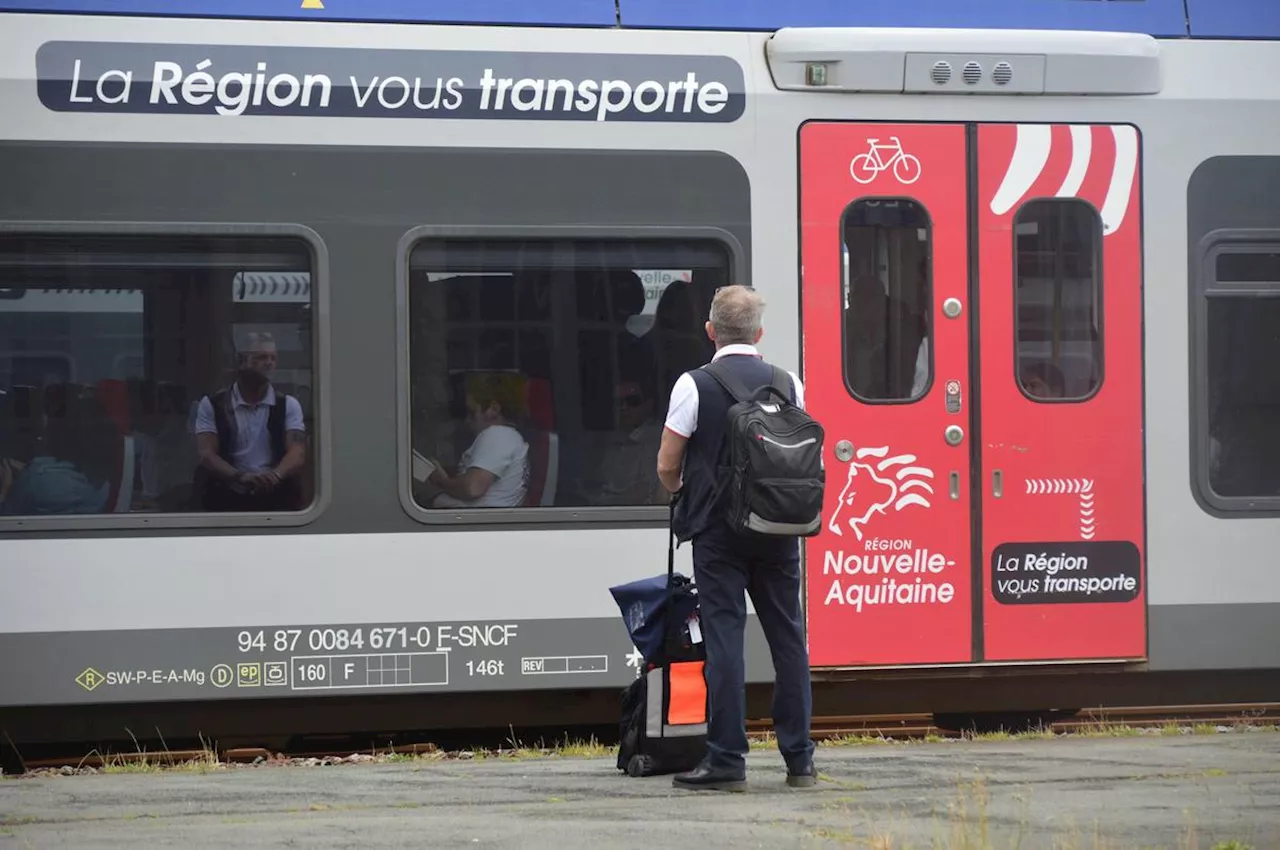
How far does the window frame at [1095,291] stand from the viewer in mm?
7621

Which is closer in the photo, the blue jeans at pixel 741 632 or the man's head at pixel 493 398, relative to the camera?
the blue jeans at pixel 741 632

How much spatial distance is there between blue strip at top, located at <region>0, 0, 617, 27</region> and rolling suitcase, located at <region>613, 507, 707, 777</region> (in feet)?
8.28

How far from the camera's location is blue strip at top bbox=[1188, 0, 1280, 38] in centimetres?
787

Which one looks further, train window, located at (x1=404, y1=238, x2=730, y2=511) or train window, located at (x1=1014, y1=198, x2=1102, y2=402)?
train window, located at (x1=1014, y1=198, x2=1102, y2=402)

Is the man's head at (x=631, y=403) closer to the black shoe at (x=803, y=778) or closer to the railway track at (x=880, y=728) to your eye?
the railway track at (x=880, y=728)

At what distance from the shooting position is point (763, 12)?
7.56 metres

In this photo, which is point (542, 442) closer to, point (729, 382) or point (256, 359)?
point (256, 359)

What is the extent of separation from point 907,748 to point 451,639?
6.13 feet

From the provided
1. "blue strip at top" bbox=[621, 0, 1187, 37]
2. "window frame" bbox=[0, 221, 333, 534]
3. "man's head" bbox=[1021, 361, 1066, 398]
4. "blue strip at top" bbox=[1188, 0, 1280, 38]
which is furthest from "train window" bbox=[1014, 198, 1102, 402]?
"window frame" bbox=[0, 221, 333, 534]

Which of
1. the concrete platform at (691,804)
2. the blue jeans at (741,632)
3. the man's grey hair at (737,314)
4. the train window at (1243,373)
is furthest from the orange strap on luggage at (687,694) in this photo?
the train window at (1243,373)

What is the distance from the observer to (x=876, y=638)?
24.5 feet

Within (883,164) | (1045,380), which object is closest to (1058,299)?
(1045,380)

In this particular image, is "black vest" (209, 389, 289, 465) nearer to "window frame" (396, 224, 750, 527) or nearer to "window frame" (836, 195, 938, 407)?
"window frame" (396, 224, 750, 527)

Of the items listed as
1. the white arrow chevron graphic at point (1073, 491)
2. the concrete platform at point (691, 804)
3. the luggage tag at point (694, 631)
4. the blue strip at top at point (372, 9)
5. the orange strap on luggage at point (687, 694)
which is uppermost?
the blue strip at top at point (372, 9)
